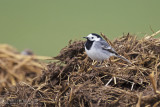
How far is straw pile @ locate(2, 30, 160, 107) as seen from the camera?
3400 mm

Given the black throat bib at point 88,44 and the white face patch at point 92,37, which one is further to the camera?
the white face patch at point 92,37

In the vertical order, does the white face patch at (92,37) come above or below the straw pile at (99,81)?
above

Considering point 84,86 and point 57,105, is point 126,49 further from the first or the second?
point 57,105

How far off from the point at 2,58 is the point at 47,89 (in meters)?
3.27

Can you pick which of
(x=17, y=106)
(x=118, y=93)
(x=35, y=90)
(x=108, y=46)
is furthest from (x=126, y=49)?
(x=17, y=106)

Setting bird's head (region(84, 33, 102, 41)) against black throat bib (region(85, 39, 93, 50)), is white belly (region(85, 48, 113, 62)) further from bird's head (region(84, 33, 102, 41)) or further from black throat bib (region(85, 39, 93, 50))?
bird's head (region(84, 33, 102, 41))

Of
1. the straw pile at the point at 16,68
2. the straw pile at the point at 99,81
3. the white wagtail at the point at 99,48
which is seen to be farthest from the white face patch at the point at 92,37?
the straw pile at the point at 16,68

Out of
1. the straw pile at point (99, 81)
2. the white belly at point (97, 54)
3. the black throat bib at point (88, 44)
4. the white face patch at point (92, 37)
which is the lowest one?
the straw pile at point (99, 81)

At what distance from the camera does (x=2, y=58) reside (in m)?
7.02

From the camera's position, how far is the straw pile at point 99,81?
3.40 meters

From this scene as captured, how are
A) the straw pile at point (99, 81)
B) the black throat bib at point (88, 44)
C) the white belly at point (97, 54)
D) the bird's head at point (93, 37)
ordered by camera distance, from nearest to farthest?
the straw pile at point (99, 81)
the white belly at point (97, 54)
the black throat bib at point (88, 44)
the bird's head at point (93, 37)

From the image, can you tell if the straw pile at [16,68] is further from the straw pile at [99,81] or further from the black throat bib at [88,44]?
the black throat bib at [88,44]

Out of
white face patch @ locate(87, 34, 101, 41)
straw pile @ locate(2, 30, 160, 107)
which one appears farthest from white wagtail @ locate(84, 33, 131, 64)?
straw pile @ locate(2, 30, 160, 107)

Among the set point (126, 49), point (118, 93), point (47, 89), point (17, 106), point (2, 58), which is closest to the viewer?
point (118, 93)
